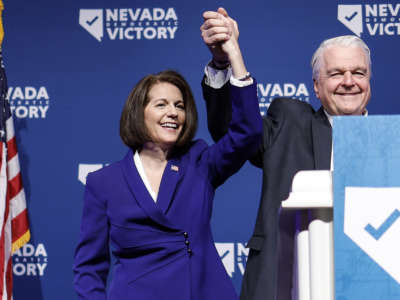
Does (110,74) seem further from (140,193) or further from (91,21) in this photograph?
(140,193)

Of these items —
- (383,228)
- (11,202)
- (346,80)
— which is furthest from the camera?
(11,202)

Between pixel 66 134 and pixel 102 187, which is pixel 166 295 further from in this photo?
pixel 66 134

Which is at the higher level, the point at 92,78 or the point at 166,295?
the point at 92,78

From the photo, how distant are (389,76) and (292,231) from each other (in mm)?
2702

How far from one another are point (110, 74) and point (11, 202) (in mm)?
823

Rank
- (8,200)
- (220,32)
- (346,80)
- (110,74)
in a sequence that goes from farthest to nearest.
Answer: (110,74), (8,200), (346,80), (220,32)

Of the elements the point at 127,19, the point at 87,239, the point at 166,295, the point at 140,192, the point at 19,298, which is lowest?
the point at 19,298

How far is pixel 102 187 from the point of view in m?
1.71

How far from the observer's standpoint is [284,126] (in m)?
1.73

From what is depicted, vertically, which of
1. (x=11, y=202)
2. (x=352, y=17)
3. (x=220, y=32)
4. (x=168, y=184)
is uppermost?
(x=352, y=17)

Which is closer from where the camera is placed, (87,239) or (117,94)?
(87,239)

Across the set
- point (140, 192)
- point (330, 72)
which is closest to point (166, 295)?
point (140, 192)

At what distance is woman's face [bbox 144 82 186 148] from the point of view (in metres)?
1.75

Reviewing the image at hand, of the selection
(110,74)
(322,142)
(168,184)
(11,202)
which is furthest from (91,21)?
(322,142)
